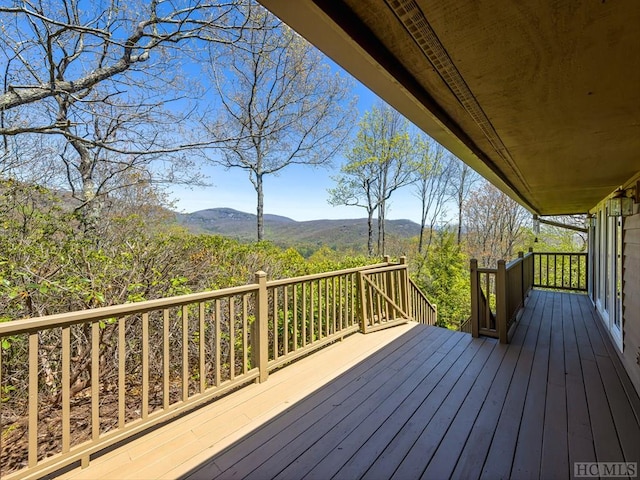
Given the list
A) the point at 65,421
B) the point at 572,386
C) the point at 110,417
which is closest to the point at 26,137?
the point at 110,417

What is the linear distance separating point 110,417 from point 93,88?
464cm

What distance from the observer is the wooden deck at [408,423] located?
1792 mm

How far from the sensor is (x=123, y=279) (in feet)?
11.8

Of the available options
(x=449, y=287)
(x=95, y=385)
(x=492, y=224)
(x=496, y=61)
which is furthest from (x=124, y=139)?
(x=492, y=224)

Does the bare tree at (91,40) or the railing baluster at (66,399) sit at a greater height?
the bare tree at (91,40)

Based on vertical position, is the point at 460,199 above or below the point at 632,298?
above

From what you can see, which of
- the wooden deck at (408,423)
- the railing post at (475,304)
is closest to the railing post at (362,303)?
the wooden deck at (408,423)

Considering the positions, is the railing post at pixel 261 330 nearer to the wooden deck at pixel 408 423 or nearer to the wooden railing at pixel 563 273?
the wooden deck at pixel 408 423

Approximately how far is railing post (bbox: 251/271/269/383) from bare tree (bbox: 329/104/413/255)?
10.9 m

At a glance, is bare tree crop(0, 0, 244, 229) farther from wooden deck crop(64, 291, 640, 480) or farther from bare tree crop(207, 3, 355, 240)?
wooden deck crop(64, 291, 640, 480)

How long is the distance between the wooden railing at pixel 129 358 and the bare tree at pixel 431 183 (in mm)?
10667

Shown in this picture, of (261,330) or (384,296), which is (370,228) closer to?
(384,296)
